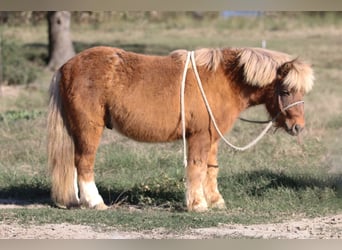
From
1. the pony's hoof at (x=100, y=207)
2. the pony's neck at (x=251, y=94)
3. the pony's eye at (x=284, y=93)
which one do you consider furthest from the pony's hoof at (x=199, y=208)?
the pony's eye at (x=284, y=93)

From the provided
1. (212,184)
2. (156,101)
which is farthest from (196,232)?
(156,101)

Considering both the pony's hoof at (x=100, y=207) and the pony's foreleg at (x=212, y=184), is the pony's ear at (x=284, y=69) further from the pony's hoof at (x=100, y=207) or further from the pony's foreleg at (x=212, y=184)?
the pony's hoof at (x=100, y=207)

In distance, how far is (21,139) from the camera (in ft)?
32.9

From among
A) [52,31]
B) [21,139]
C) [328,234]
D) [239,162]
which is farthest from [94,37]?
[328,234]

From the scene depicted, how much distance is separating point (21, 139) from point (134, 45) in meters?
10.3

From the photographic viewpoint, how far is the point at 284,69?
6648mm

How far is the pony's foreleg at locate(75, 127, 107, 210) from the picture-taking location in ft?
22.1

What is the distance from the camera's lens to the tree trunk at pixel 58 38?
16.7 m

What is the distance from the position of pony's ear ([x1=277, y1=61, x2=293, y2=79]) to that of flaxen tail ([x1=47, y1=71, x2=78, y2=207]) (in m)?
2.18

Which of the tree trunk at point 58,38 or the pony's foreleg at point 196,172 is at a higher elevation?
the tree trunk at point 58,38

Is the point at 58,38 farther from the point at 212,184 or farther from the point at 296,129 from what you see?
the point at 296,129

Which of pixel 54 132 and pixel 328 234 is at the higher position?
pixel 54 132

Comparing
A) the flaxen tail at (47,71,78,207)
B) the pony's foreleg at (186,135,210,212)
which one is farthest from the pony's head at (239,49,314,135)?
the flaxen tail at (47,71,78,207)
